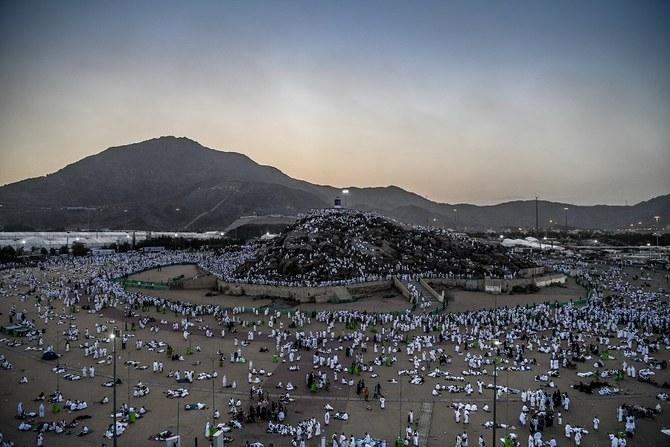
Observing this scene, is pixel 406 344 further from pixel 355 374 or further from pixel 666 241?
pixel 666 241

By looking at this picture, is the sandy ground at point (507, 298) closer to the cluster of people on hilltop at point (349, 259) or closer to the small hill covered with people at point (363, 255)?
the cluster of people on hilltop at point (349, 259)

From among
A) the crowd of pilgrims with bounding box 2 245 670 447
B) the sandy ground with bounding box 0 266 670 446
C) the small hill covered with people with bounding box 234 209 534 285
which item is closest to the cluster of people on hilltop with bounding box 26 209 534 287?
the small hill covered with people with bounding box 234 209 534 285

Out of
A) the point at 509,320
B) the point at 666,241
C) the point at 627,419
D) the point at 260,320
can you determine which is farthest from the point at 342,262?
the point at 666,241

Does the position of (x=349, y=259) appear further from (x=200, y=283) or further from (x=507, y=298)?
(x=507, y=298)

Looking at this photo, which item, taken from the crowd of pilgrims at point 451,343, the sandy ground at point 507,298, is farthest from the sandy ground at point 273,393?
the sandy ground at point 507,298

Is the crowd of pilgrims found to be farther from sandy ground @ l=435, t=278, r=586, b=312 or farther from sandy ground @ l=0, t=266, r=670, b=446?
sandy ground @ l=435, t=278, r=586, b=312
